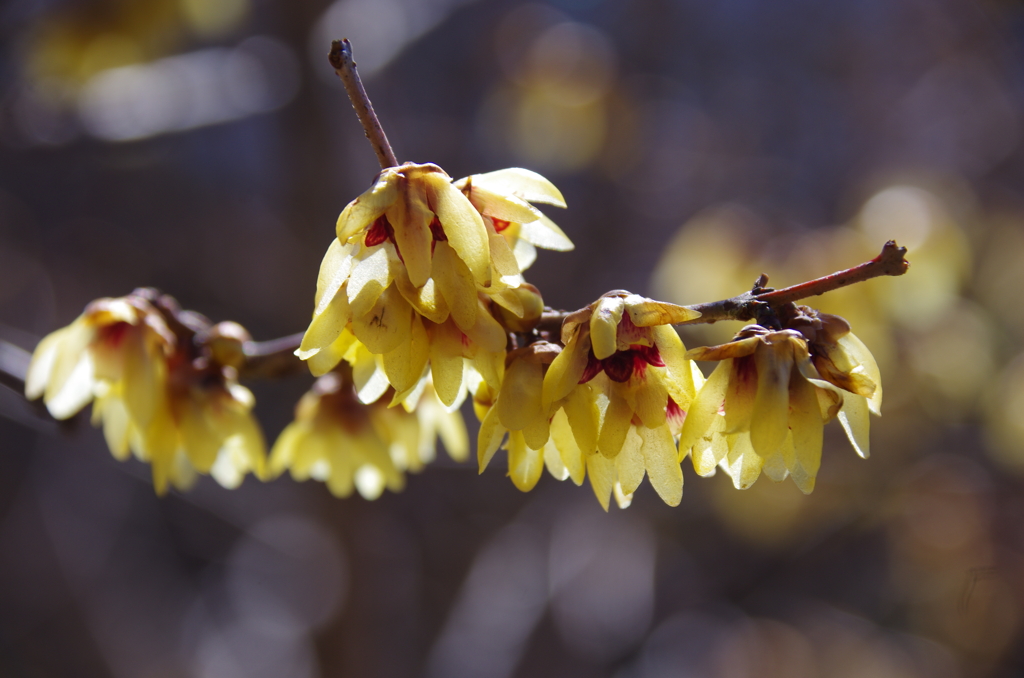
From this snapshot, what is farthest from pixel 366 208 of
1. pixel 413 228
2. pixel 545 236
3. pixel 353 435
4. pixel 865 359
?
pixel 353 435

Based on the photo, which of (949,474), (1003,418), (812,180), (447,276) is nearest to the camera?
(447,276)

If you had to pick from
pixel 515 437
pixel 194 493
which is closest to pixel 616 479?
pixel 515 437

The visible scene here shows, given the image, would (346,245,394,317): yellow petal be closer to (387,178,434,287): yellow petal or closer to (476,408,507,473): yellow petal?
(387,178,434,287): yellow petal

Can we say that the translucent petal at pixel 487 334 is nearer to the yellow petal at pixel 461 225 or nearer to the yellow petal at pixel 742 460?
the yellow petal at pixel 461 225

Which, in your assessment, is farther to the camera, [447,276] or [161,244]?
[161,244]

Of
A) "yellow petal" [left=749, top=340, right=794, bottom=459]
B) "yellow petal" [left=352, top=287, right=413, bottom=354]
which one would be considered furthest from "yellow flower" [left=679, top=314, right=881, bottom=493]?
"yellow petal" [left=352, top=287, right=413, bottom=354]

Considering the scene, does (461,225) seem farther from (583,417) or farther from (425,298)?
(583,417)

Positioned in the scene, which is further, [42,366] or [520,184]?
[42,366]

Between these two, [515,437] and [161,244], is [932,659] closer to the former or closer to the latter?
[515,437]
